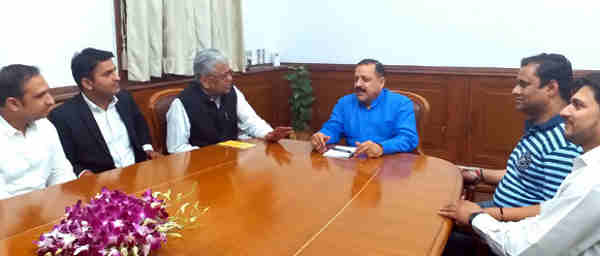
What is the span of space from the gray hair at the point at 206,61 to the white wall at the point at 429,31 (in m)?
1.84

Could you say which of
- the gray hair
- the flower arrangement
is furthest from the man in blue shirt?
the flower arrangement

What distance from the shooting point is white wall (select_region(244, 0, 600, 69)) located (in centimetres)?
424

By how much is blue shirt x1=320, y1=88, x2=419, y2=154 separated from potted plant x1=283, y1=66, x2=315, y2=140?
224 centimetres

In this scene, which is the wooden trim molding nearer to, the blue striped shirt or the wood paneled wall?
the wood paneled wall

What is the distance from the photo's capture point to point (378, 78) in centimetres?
280

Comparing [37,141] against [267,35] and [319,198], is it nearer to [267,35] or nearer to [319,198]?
[319,198]

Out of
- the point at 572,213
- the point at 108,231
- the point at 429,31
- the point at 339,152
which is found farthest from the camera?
the point at 429,31

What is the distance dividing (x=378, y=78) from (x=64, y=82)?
1979 mm

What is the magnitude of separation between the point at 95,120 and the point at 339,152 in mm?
1346

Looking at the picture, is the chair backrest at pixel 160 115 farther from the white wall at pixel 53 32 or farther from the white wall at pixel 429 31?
the white wall at pixel 429 31

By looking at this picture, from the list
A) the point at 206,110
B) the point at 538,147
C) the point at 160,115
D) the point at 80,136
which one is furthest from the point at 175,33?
the point at 538,147

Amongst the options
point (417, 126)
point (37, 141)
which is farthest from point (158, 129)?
point (417, 126)

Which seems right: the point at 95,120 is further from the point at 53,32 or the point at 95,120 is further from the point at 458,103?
the point at 458,103

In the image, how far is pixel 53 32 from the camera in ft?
9.70
